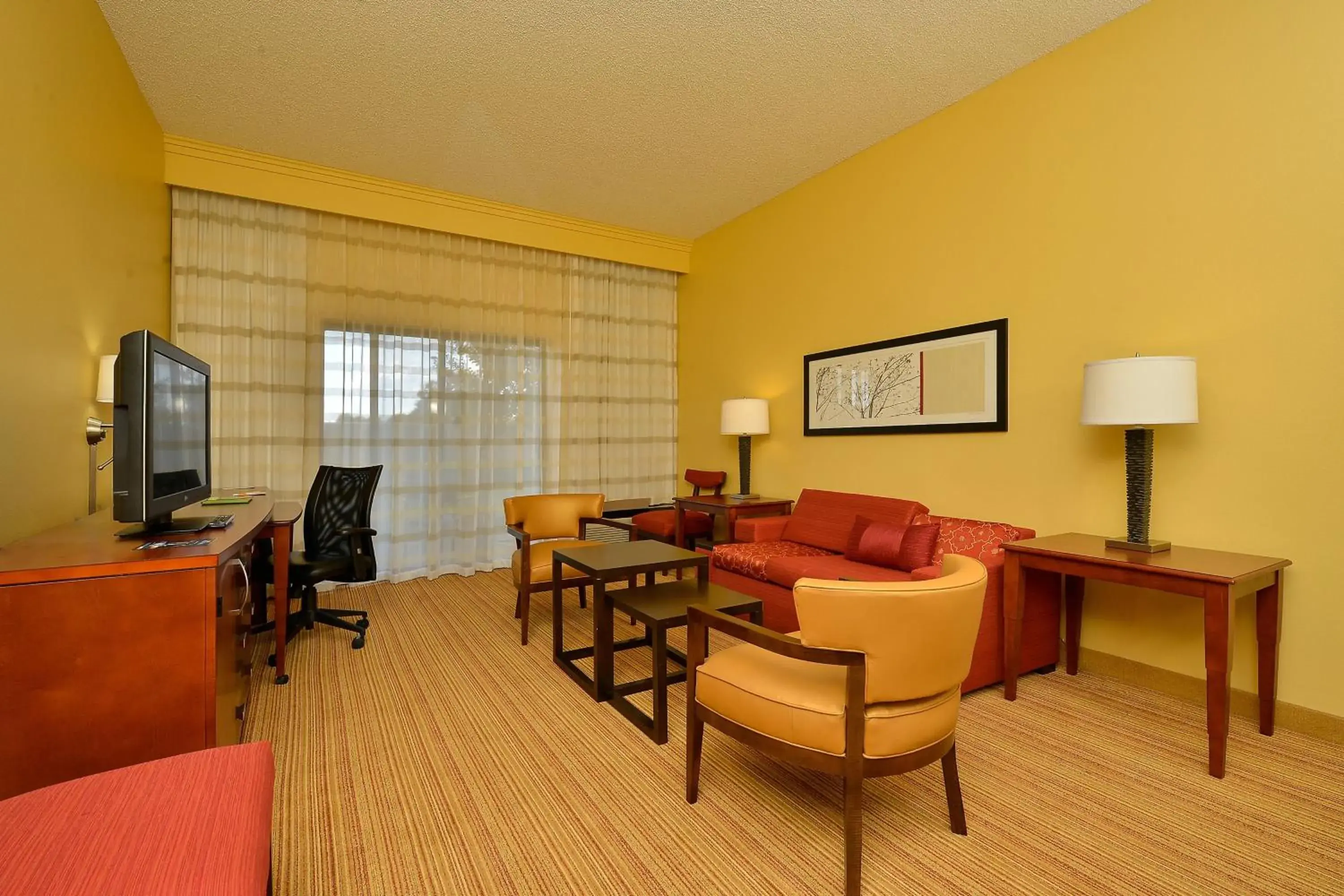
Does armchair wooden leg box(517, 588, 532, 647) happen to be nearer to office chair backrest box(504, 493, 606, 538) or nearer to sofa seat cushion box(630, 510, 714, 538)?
office chair backrest box(504, 493, 606, 538)

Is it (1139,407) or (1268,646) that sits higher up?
(1139,407)

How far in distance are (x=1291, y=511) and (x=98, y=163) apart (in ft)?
18.4

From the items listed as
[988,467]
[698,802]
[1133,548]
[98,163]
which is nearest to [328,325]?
[98,163]

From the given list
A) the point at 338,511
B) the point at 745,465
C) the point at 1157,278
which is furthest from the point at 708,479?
the point at 1157,278

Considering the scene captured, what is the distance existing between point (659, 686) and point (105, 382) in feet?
9.56

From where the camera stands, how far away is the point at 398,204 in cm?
490

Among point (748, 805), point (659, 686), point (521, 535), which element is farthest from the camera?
point (521, 535)

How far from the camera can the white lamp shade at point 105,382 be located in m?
2.79

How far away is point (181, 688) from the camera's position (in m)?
1.55

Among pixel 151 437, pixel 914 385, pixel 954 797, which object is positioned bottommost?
pixel 954 797

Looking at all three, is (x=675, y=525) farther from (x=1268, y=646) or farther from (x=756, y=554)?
(x=1268, y=646)

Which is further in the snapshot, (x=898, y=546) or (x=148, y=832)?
(x=898, y=546)

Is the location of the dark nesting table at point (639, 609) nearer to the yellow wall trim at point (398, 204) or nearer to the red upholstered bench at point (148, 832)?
the red upholstered bench at point (148, 832)

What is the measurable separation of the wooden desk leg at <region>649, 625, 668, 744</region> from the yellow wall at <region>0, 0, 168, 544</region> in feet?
7.42
